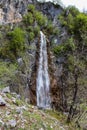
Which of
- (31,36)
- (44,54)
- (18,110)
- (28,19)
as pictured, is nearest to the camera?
(18,110)

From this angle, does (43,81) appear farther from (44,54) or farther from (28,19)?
(28,19)

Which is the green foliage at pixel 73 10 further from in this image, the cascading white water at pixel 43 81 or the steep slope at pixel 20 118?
the steep slope at pixel 20 118

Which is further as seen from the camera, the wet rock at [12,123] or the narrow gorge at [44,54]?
the narrow gorge at [44,54]

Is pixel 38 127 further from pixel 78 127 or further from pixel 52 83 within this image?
pixel 52 83

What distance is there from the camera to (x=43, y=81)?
2639cm

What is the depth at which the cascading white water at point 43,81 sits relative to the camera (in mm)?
25453

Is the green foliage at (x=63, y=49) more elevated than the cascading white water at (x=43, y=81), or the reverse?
the green foliage at (x=63, y=49)

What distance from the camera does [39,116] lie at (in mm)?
10391

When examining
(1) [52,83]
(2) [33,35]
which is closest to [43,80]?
(1) [52,83]

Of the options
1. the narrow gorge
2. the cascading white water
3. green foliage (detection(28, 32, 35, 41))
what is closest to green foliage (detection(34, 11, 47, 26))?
the narrow gorge

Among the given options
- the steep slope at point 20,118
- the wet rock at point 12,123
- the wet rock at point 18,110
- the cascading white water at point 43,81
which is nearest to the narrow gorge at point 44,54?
the cascading white water at point 43,81

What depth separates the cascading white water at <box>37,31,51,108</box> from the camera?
2545 cm

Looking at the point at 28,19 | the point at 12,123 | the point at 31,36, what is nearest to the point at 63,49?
the point at 31,36

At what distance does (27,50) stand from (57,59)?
151 inches
